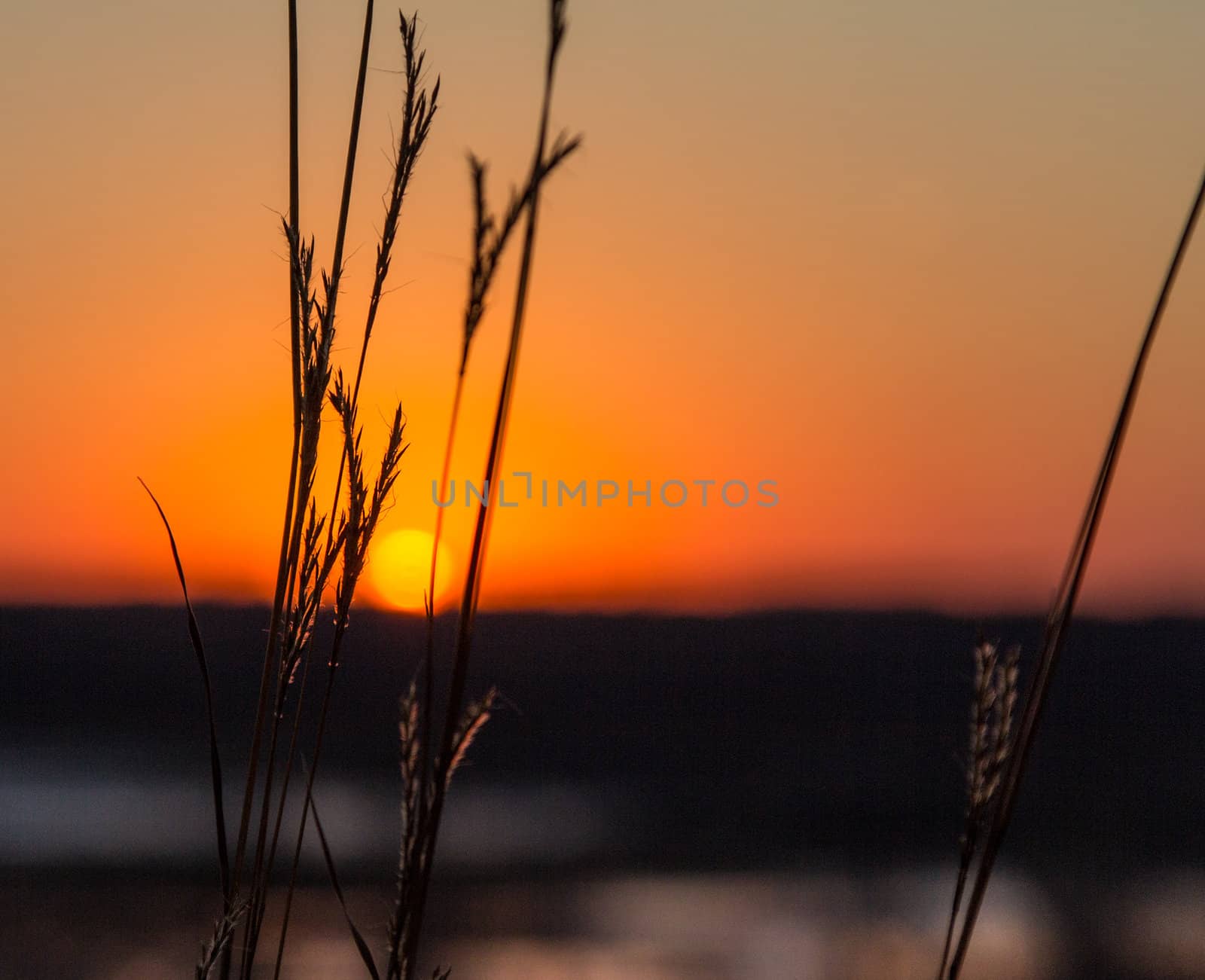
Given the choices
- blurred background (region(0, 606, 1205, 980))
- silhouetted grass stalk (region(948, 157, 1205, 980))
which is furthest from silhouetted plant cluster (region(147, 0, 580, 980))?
blurred background (region(0, 606, 1205, 980))

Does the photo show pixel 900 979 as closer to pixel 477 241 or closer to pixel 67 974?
pixel 67 974

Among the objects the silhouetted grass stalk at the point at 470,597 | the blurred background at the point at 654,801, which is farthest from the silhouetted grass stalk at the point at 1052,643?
the blurred background at the point at 654,801

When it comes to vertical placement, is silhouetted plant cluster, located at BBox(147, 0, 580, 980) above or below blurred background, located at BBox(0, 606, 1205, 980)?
below

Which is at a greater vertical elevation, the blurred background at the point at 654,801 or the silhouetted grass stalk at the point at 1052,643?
the blurred background at the point at 654,801

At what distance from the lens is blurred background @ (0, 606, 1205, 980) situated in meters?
3.92

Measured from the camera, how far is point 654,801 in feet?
20.9

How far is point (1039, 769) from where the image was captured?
21.7 ft

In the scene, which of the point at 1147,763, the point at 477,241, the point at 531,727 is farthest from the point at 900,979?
the point at 531,727

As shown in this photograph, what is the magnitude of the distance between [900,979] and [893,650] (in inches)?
204

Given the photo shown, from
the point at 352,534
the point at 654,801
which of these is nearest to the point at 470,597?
the point at 352,534

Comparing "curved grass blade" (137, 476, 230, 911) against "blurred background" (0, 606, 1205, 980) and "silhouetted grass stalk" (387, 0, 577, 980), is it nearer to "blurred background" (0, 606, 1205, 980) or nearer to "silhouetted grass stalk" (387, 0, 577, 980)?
"silhouetted grass stalk" (387, 0, 577, 980)

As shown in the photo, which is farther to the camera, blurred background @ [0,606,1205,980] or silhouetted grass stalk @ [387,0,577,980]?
blurred background @ [0,606,1205,980]

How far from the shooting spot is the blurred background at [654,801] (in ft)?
12.9

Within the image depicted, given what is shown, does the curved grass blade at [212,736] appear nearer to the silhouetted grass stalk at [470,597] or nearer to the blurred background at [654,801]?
the silhouetted grass stalk at [470,597]
